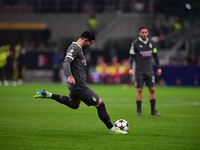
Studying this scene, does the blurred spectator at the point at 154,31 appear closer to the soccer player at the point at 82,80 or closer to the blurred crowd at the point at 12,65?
the blurred crowd at the point at 12,65

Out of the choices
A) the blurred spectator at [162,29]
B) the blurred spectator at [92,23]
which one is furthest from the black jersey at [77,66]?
the blurred spectator at [92,23]

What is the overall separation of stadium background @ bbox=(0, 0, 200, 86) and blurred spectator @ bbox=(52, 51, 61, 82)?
203 millimetres

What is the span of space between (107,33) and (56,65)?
24.4ft

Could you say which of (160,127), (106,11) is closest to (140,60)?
(160,127)

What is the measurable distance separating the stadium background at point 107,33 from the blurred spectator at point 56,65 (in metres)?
0.20

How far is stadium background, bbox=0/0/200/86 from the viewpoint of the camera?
102ft

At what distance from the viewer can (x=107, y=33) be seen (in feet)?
125

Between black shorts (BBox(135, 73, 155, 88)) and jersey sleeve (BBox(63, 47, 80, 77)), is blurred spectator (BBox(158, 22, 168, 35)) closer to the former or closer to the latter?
black shorts (BBox(135, 73, 155, 88))

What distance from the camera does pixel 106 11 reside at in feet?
129

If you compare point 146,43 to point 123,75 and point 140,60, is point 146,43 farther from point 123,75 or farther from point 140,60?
point 123,75

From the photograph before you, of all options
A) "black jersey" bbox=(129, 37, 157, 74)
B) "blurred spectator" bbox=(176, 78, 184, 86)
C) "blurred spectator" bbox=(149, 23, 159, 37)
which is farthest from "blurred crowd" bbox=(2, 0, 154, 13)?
"black jersey" bbox=(129, 37, 157, 74)

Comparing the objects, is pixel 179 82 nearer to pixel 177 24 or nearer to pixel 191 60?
pixel 191 60

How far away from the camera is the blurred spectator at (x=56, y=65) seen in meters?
33.2

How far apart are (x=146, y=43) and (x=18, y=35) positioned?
34412 millimetres
